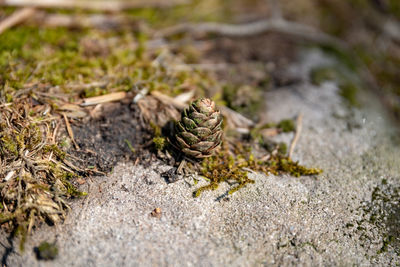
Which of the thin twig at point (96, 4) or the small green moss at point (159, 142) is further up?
the thin twig at point (96, 4)

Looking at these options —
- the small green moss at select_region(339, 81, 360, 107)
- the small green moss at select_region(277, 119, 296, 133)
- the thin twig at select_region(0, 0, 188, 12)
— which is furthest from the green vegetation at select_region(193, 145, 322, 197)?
the thin twig at select_region(0, 0, 188, 12)

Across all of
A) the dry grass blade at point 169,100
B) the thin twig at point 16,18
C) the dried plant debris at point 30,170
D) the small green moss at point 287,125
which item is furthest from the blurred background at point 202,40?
the small green moss at point 287,125

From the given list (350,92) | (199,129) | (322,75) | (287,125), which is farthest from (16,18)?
(350,92)

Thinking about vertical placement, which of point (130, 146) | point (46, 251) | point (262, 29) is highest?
point (262, 29)

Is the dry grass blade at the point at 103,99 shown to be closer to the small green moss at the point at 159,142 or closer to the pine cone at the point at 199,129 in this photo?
the small green moss at the point at 159,142

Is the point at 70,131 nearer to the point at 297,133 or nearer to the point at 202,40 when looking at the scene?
the point at 297,133

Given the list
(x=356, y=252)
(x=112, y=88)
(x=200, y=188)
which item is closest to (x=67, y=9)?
(x=112, y=88)
